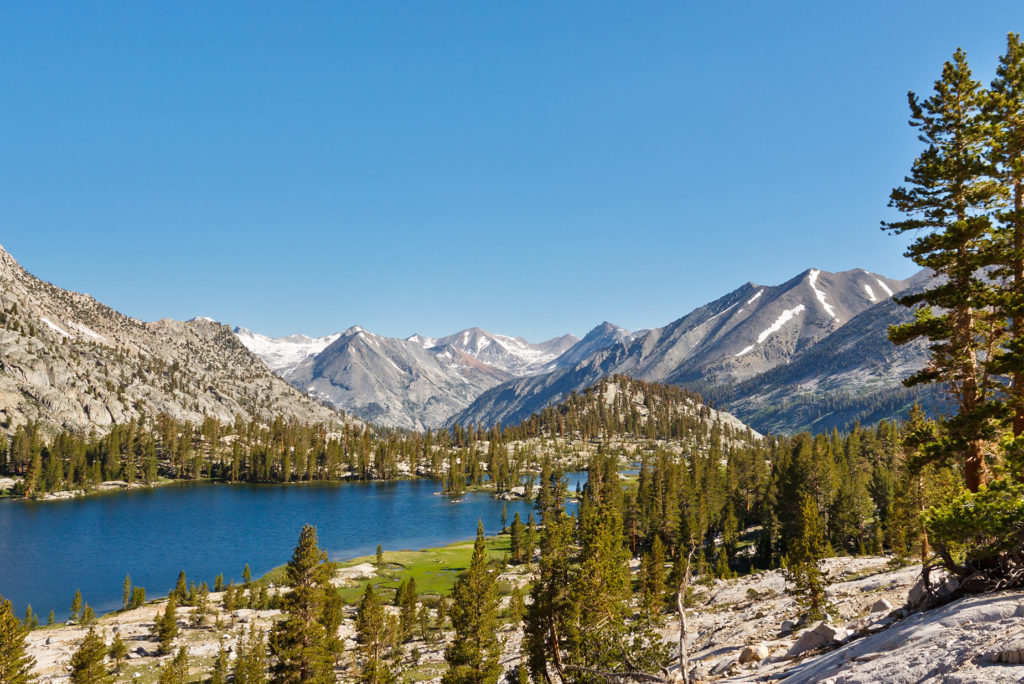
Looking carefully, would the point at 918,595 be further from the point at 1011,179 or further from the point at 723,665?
the point at 1011,179

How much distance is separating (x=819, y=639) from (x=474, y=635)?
2281 cm

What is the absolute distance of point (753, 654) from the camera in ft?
89.9

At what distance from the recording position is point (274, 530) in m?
134

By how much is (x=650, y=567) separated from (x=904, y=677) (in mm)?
59495

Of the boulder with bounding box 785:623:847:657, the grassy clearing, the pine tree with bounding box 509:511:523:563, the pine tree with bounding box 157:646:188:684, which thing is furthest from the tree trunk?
the pine tree with bounding box 509:511:523:563

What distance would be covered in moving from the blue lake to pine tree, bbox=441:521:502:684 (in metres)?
71.2

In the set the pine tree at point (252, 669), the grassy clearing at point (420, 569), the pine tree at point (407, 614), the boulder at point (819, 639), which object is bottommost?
the grassy clearing at point (420, 569)

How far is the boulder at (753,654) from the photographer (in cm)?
2720

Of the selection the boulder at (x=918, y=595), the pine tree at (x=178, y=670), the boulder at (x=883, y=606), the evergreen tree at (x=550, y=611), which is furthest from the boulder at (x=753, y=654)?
the pine tree at (x=178, y=670)

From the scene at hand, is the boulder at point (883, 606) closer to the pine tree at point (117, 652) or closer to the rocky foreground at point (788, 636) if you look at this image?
the rocky foreground at point (788, 636)

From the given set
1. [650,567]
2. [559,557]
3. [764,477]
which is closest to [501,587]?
[650,567]

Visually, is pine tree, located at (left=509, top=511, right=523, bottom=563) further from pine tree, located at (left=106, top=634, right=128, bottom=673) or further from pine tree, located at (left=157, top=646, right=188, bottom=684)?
pine tree, located at (left=106, top=634, right=128, bottom=673)

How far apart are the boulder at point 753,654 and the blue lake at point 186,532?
90.5m

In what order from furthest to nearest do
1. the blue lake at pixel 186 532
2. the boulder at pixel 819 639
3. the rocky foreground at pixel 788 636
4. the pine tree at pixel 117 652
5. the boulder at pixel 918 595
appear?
the blue lake at pixel 186 532, the pine tree at pixel 117 652, the boulder at pixel 819 639, the boulder at pixel 918 595, the rocky foreground at pixel 788 636
